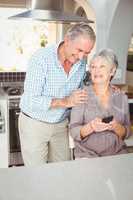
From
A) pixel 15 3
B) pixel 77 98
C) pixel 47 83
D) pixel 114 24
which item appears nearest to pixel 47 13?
pixel 47 83

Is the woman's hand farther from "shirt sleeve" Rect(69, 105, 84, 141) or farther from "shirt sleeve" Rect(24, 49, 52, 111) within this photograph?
"shirt sleeve" Rect(24, 49, 52, 111)

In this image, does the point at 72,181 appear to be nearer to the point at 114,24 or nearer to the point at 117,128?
the point at 117,128

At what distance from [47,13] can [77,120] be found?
76 cm

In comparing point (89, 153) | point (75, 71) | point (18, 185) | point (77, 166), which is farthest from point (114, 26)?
point (18, 185)

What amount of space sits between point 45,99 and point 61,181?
1.58 ft

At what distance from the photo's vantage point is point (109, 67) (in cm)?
143

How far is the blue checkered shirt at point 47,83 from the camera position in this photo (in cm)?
148

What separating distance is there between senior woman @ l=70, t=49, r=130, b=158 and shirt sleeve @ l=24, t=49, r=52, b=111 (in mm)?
149

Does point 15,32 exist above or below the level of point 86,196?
above

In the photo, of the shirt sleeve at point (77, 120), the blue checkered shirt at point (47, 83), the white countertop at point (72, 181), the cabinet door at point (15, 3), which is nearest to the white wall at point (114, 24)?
the cabinet door at point (15, 3)

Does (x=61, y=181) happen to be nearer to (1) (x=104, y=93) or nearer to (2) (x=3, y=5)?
(1) (x=104, y=93)

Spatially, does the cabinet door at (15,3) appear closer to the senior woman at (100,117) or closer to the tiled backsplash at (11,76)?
the tiled backsplash at (11,76)

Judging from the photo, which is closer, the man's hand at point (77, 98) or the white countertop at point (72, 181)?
the white countertop at point (72, 181)

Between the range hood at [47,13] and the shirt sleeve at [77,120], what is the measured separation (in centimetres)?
64
